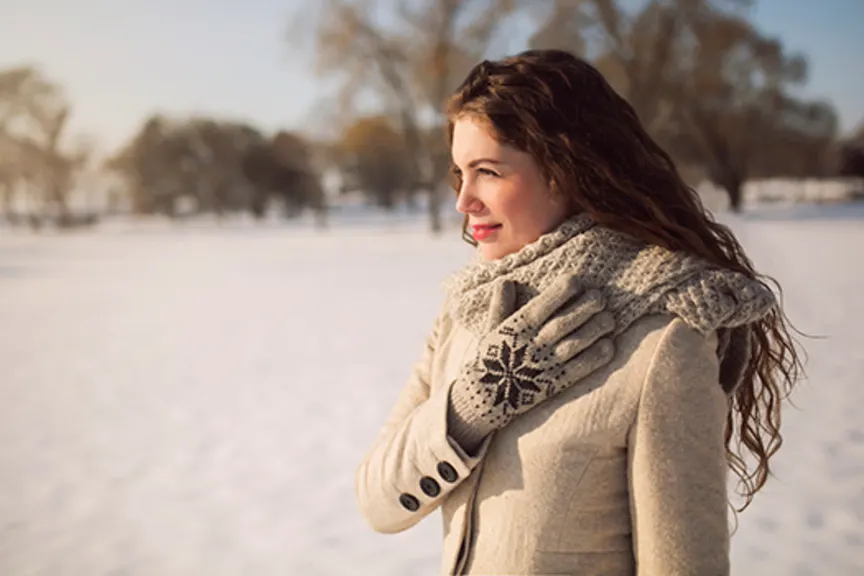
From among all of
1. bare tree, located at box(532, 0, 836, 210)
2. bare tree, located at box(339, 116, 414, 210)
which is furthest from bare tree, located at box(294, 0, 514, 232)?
bare tree, located at box(339, 116, 414, 210)

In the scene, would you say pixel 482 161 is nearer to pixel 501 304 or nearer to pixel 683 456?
pixel 501 304

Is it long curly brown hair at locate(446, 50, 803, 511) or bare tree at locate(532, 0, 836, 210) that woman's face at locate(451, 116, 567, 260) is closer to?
long curly brown hair at locate(446, 50, 803, 511)

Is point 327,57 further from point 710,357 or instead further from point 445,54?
point 710,357

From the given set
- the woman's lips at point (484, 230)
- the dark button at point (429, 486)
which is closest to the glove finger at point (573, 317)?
the woman's lips at point (484, 230)

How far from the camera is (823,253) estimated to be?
1285 cm

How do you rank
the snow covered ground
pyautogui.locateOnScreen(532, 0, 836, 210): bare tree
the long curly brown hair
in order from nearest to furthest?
1. the long curly brown hair
2. the snow covered ground
3. pyautogui.locateOnScreen(532, 0, 836, 210): bare tree

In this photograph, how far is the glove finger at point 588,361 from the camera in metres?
1.03

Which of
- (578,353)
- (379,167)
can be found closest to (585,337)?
(578,353)

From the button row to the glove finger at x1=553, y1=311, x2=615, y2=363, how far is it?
27cm

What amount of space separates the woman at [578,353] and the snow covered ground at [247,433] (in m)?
1.90

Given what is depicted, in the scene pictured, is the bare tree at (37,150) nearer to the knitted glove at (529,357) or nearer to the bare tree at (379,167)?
the bare tree at (379,167)

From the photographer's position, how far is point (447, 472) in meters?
1.11

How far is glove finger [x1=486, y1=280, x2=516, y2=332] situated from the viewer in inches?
44.6

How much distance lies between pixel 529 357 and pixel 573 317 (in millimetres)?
96
